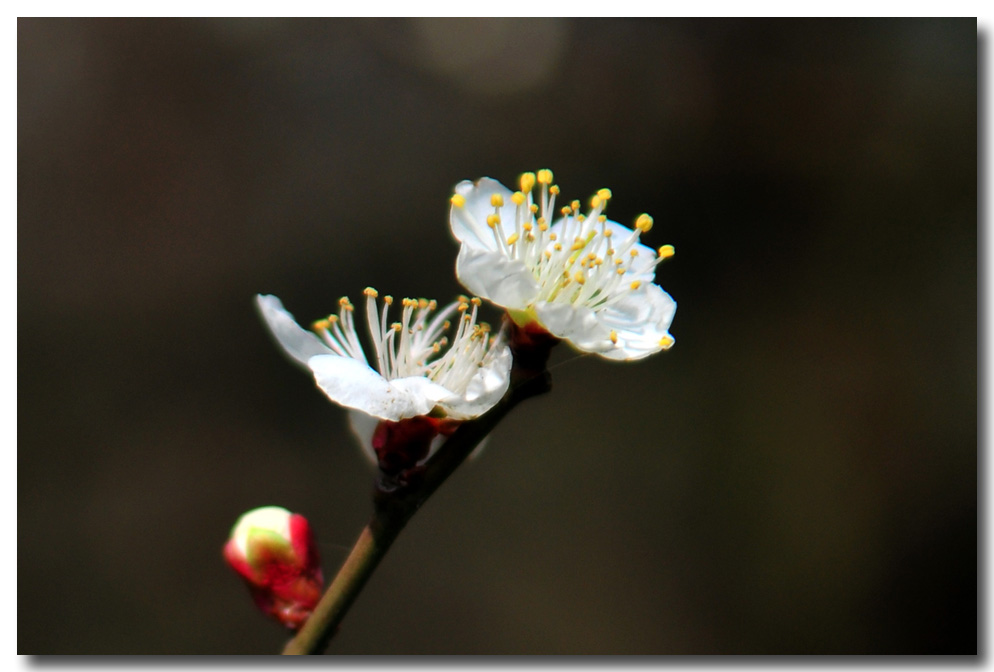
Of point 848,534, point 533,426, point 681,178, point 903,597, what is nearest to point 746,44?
point 681,178

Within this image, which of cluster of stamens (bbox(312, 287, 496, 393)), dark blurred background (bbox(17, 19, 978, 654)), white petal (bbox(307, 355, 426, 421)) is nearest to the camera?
white petal (bbox(307, 355, 426, 421))

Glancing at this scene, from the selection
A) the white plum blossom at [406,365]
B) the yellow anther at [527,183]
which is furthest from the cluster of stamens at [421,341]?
the yellow anther at [527,183]

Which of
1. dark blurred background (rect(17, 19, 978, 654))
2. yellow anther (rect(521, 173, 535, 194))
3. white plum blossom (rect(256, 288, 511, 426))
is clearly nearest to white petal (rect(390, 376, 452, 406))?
white plum blossom (rect(256, 288, 511, 426))

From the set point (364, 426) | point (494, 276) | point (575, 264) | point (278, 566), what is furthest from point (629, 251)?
point (278, 566)

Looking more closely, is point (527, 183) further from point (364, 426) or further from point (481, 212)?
point (364, 426)

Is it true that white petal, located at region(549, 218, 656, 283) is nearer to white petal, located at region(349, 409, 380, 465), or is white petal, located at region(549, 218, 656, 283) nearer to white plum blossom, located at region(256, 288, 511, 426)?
white plum blossom, located at region(256, 288, 511, 426)

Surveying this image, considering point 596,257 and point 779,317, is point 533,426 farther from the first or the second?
point 596,257
